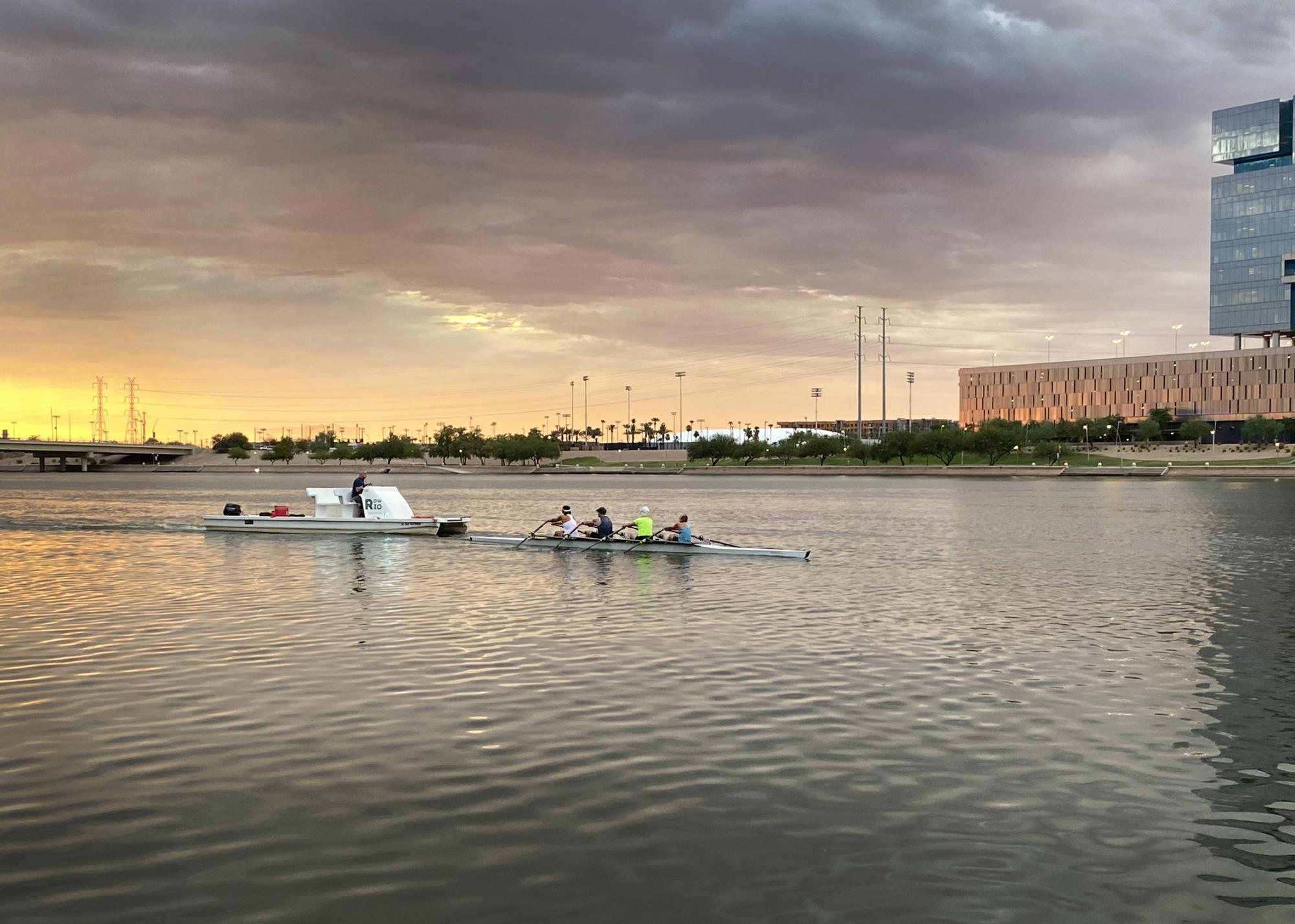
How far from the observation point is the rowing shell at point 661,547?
48188mm

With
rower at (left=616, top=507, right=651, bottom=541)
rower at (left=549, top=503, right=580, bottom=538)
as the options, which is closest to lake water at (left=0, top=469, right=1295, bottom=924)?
rower at (left=616, top=507, right=651, bottom=541)

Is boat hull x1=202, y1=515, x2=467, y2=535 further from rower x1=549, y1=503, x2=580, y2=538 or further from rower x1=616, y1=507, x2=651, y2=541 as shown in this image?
rower x1=616, y1=507, x2=651, y2=541

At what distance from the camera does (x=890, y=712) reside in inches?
767

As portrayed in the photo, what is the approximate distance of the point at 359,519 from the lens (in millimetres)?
61094

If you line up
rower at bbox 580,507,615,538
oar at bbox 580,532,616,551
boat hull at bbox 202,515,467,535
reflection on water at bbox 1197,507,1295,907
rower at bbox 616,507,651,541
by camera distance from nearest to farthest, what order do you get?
reflection on water at bbox 1197,507,1295,907
rower at bbox 616,507,651,541
oar at bbox 580,532,616,551
rower at bbox 580,507,615,538
boat hull at bbox 202,515,467,535

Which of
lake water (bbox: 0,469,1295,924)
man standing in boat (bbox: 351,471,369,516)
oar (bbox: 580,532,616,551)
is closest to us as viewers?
lake water (bbox: 0,469,1295,924)

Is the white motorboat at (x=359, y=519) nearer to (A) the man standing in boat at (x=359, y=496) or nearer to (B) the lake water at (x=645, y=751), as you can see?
(A) the man standing in boat at (x=359, y=496)

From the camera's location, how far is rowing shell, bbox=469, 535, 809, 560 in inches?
1897

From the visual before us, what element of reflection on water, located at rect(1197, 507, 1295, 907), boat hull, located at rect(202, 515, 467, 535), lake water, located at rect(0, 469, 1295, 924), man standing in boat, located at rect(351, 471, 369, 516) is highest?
man standing in boat, located at rect(351, 471, 369, 516)

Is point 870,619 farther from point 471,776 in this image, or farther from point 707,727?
point 471,776

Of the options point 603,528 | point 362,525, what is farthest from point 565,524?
point 362,525

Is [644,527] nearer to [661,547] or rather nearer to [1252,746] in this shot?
[661,547]

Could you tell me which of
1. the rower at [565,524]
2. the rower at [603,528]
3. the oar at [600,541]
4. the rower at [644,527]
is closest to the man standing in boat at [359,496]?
the rower at [565,524]

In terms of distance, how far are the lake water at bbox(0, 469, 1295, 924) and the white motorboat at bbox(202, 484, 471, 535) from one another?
65.7 feet
